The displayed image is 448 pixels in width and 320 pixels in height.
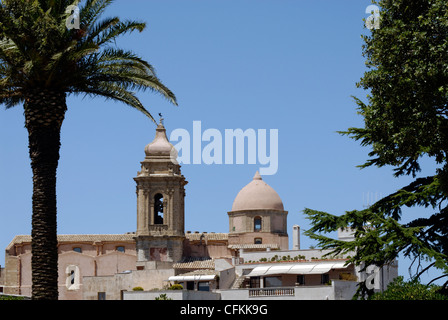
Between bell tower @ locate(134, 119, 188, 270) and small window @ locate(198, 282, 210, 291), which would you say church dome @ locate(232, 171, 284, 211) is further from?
small window @ locate(198, 282, 210, 291)

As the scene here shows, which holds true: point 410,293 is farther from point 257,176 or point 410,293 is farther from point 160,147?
point 257,176

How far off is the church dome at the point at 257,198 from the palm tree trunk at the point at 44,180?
5092 cm

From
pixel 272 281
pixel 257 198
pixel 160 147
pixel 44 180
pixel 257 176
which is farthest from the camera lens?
pixel 257 176

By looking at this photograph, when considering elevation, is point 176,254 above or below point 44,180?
above

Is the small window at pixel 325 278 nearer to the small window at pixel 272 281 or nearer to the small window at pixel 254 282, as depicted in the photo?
the small window at pixel 272 281

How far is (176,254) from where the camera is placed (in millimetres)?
67188

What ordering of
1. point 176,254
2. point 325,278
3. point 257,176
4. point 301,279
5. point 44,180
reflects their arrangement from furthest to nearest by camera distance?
point 257,176
point 176,254
point 301,279
point 325,278
point 44,180

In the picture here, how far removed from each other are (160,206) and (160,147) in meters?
4.90

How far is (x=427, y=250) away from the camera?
895 inches

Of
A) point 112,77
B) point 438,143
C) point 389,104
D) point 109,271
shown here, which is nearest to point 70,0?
point 112,77

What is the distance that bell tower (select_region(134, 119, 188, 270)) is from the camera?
67.1m

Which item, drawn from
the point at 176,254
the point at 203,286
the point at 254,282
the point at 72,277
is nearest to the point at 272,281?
the point at 254,282

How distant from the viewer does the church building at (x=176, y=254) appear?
5403 cm
